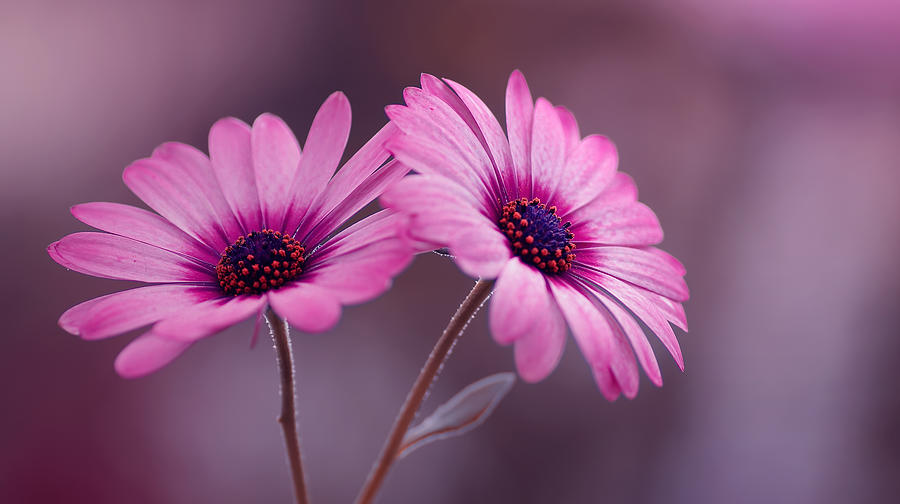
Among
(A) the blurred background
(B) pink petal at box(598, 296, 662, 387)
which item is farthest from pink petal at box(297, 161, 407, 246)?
(A) the blurred background

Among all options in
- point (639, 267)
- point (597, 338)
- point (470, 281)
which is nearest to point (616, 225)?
point (639, 267)

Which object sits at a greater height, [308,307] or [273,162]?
[273,162]

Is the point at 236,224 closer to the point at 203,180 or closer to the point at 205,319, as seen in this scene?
the point at 203,180

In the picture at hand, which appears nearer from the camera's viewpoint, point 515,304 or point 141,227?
point 515,304

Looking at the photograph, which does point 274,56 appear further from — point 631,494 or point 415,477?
point 631,494

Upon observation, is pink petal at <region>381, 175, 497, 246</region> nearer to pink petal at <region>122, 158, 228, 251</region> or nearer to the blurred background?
pink petal at <region>122, 158, 228, 251</region>

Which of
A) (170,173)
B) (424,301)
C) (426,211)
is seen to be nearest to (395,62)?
(424,301)
